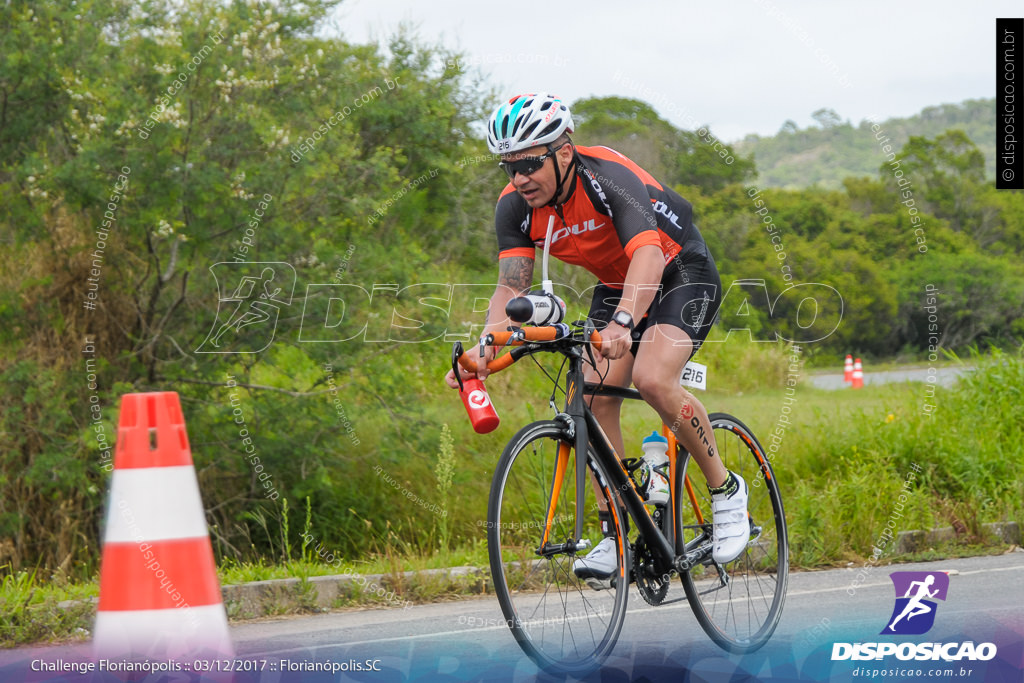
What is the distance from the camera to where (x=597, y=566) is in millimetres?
4176

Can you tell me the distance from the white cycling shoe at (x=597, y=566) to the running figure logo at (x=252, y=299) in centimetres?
564

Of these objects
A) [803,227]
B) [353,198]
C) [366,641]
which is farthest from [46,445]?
[803,227]

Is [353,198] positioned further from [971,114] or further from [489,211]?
[971,114]

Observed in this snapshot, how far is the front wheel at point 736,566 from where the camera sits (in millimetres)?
4754

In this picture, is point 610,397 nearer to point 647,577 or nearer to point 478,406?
point 647,577

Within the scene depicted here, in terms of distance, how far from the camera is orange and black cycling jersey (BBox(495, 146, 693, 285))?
14.1 feet

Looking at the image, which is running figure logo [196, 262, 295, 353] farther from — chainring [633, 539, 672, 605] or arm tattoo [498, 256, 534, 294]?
chainring [633, 539, 672, 605]

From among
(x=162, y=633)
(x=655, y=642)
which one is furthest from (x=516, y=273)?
(x=162, y=633)

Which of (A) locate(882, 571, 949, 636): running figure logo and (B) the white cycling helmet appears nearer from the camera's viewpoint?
(B) the white cycling helmet

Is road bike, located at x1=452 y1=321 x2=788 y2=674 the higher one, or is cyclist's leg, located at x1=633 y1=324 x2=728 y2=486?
cyclist's leg, located at x1=633 y1=324 x2=728 y2=486

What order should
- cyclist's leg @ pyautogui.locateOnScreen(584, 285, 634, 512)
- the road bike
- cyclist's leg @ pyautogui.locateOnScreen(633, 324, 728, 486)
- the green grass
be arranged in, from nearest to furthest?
the road bike → cyclist's leg @ pyautogui.locateOnScreen(633, 324, 728, 486) → cyclist's leg @ pyautogui.locateOnScreen(584, 285, 634, 512) → the green grass

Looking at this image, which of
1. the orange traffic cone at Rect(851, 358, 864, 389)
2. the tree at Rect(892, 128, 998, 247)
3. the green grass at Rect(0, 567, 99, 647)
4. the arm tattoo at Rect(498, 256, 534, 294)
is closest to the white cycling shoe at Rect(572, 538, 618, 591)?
the arm tattoo at Rect(498, 256, 534, 294)

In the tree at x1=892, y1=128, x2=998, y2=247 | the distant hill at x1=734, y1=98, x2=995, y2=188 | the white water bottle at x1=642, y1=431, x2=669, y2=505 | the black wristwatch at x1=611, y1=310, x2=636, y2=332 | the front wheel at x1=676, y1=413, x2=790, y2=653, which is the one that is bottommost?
the front wheel at x1=676, y1=413, x2=790, y2=653

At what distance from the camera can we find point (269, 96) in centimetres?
954
